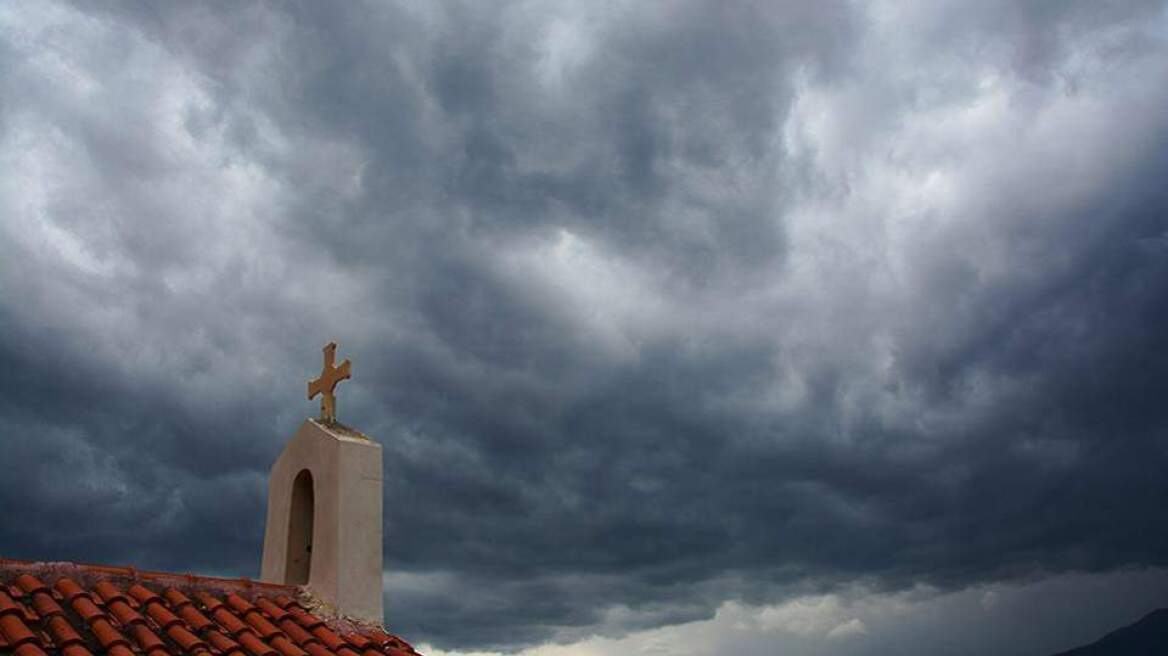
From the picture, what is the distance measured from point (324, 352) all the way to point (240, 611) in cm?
466

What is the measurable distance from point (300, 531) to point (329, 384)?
218 centimetres

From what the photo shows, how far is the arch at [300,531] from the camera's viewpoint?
41.5 feet

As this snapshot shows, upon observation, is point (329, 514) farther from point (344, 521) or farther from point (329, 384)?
point (329, 384)

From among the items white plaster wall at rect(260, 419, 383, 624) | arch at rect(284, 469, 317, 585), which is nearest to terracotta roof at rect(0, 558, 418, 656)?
white plaster wall at rect(260, 419, 383, 624)

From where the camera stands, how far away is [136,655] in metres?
8.25

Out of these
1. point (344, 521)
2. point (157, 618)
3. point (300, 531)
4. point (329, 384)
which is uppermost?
point (329, 384)

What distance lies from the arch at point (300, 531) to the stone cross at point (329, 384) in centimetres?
89

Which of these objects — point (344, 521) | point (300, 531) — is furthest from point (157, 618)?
point (300, 531)

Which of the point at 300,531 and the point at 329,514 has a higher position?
the point at 300,531

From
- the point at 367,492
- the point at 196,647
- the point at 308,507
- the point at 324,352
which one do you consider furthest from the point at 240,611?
the point at 324,352

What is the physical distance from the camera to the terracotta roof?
27.0 feet

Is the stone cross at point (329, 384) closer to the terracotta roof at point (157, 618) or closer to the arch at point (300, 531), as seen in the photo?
the arch at point (300, 531)

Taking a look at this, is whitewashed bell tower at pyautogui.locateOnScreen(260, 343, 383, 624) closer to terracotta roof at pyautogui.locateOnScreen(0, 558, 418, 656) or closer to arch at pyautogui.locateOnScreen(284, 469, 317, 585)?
arch at pyautogui.locateOnScreen(284, 469, 317, 585)

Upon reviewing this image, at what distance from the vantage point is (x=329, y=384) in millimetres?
13273
